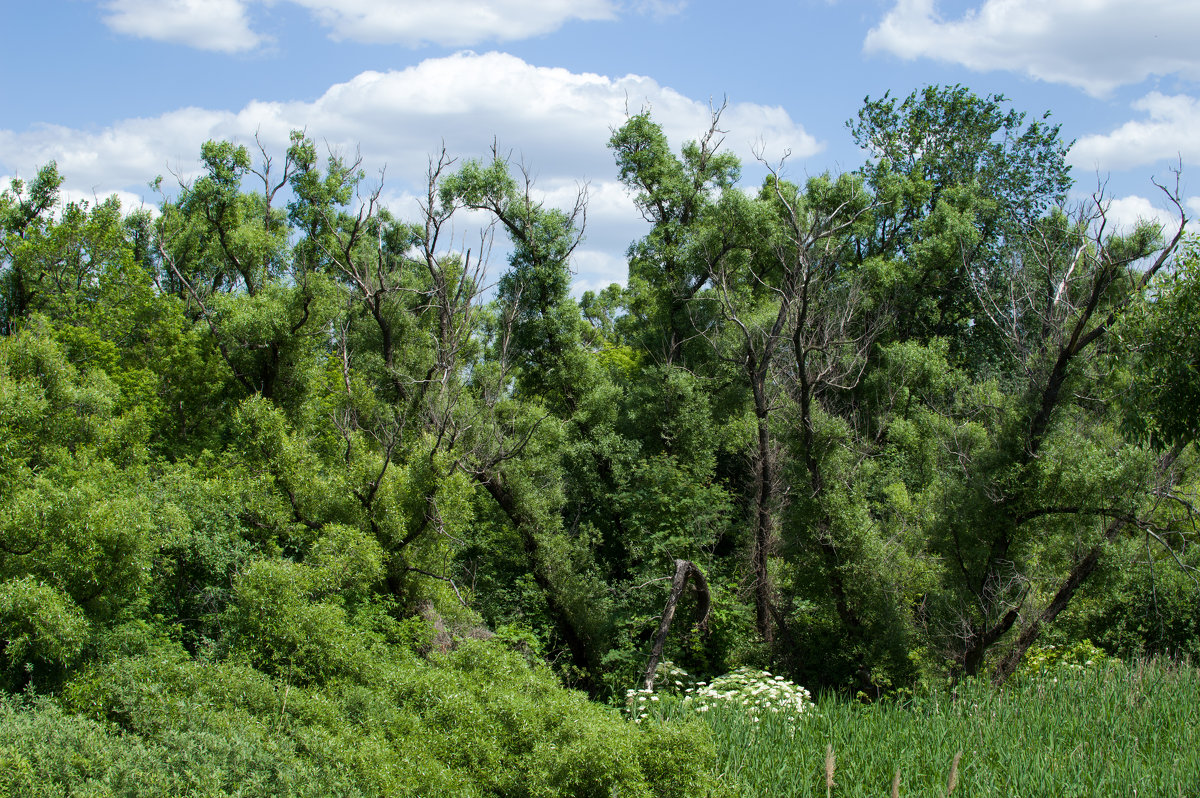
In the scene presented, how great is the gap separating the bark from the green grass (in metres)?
2.64

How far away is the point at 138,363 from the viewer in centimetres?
2370

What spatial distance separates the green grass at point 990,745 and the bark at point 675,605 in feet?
8.67

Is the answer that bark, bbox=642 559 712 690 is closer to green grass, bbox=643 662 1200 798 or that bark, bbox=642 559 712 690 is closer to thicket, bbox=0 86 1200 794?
thicket, bbox=0 86 1200 794

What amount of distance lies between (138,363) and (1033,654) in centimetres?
2315

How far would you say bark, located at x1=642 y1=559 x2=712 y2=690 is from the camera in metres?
11.6

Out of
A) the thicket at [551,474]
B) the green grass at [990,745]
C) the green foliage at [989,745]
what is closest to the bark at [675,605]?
the thicket at [551,474]

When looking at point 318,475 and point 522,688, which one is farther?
point 318,475

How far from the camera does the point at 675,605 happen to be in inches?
534

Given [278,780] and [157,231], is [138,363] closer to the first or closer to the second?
[157,231]

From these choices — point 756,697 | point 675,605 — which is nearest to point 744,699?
point 756,697

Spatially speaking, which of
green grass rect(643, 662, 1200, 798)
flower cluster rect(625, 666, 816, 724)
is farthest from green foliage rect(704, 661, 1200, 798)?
flower cluster rect(625, 666, 816, 724)

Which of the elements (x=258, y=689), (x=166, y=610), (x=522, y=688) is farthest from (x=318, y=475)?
(x=522, y=688)

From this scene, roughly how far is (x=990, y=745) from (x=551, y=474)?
13008 mm

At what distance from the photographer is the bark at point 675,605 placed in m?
11.6
